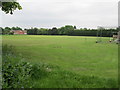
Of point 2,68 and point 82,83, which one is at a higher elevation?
point 2,68

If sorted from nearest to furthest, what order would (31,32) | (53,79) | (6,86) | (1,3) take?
(6,86), (53,79), (1,3), (31,32)

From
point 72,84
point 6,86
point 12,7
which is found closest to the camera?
point 6,86

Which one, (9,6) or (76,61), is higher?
(9,6)

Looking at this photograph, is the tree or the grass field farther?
the tree

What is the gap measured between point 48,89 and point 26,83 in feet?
1.88

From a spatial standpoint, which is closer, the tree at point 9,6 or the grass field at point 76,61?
the grass field at point 76,61

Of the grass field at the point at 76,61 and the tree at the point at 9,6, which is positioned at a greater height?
the tree at the point at 9,6

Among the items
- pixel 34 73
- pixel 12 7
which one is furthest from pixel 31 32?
pixel 34 73

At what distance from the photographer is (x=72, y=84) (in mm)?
4176

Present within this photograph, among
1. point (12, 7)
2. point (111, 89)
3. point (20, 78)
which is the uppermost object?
point (12, 7)

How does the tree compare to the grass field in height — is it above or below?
above

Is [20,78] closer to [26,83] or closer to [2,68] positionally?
[26,83]

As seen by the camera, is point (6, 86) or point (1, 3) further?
point (1, 3)

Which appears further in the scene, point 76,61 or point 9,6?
point 9,6
